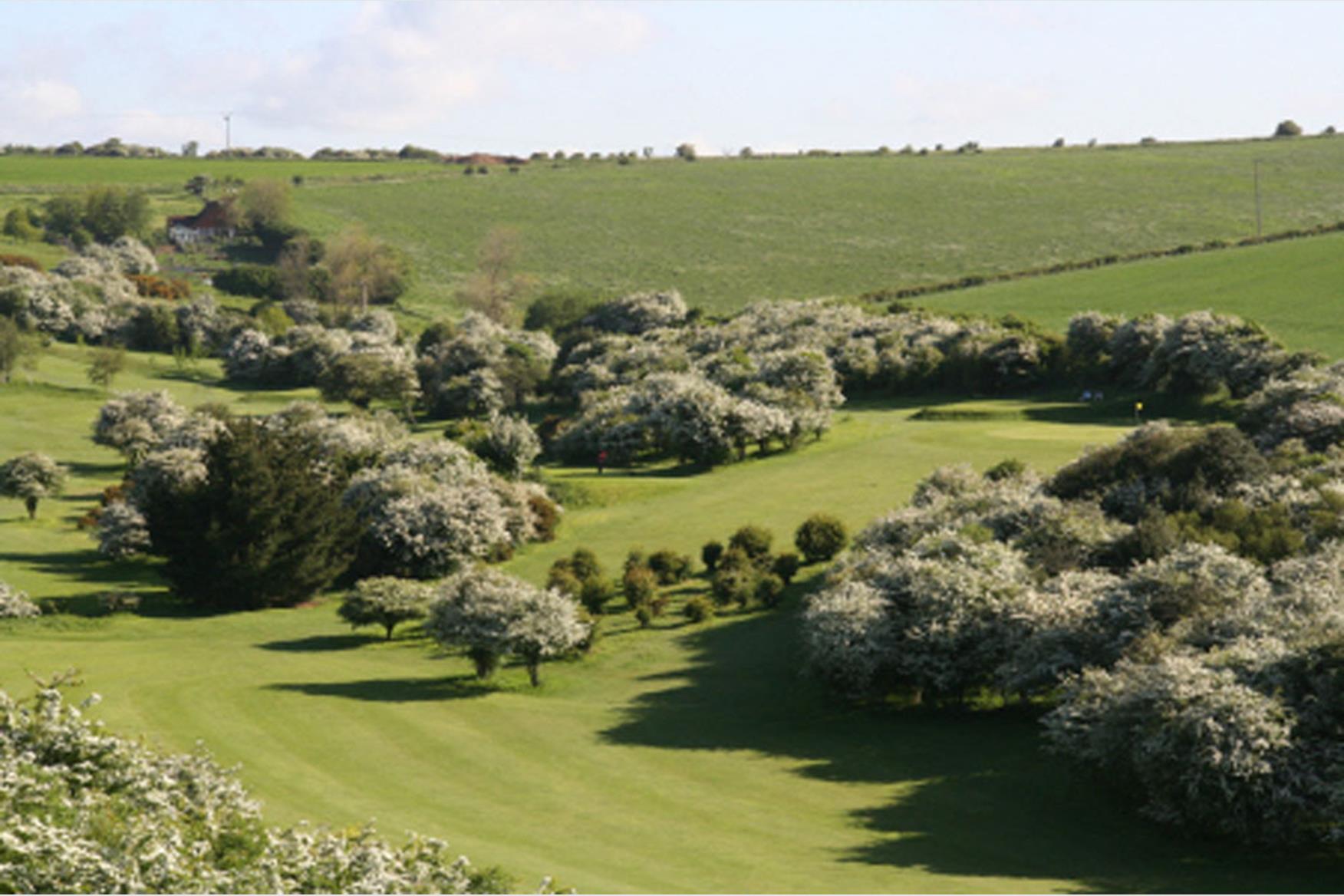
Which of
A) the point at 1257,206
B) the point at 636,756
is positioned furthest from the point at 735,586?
the point at 1257,206

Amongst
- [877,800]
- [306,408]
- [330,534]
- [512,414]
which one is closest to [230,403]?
[512,414]

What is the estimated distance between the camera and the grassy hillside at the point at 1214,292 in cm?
10794

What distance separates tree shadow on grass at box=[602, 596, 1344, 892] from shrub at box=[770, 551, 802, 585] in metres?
4.75

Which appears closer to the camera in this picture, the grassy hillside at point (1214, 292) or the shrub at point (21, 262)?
the grassy hillside at point (1214, 292)

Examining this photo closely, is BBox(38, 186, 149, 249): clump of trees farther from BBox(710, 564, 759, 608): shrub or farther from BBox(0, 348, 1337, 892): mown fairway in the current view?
BBox(710, 564, 759, 608): shrub

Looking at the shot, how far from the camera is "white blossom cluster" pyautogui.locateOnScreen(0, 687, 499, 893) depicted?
1756cm

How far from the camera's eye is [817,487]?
72000mm

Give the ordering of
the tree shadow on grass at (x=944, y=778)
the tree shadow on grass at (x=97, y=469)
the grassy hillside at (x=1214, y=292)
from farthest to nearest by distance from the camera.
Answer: the grassy hillside at (x=1214, y=292)
the tree shadow on grass at (x=97, y=469)
the tree shadow on grass at (x=944, y=778)

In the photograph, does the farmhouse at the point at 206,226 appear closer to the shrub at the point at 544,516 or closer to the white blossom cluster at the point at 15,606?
the shrub at the point at 544,516

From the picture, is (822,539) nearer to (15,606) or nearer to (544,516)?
(544,516)

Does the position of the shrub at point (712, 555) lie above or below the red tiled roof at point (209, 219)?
below

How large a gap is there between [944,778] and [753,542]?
23.4 meters

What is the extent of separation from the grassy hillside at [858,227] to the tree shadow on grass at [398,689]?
329 ft

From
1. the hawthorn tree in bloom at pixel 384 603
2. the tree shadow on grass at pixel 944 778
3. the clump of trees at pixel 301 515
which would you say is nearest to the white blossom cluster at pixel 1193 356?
the clump of trees at pixel 301 515
